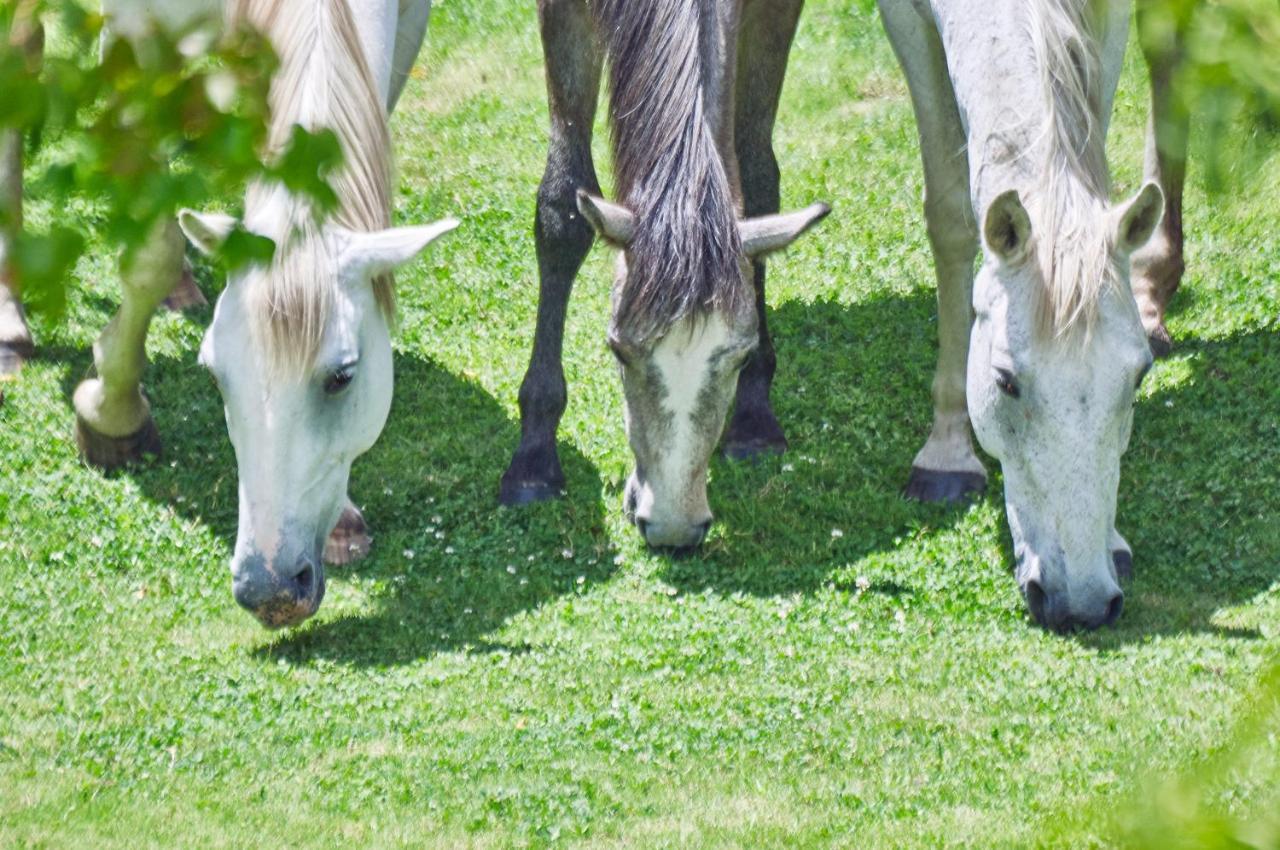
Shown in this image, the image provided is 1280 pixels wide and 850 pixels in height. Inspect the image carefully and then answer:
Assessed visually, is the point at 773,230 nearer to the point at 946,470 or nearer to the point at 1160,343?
the point at 946,470

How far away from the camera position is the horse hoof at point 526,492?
685 cm

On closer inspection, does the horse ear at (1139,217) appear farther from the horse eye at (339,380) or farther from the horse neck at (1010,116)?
the horse eye at (339,380)

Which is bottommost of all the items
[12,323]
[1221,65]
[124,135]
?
[12,323]

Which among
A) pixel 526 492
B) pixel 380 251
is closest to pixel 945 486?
pixel 526 492

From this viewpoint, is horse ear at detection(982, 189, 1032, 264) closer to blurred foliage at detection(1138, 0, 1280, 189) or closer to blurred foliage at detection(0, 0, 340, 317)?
blurred foliage at detection(1138, 0, 1280, 189)

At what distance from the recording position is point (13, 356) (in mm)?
7898

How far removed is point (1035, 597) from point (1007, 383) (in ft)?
2.37

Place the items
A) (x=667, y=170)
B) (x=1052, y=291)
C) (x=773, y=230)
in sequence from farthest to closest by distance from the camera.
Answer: (x=773, y=230) < (x=667, y=170) < (x=1052, y=291)

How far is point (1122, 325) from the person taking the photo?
5184 mm

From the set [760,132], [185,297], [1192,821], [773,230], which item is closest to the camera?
[1192,821]

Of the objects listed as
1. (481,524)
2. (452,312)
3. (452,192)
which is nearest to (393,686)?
(481,524)

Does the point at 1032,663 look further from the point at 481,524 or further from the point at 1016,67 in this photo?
the point at 481,524

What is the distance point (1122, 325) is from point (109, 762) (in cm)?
333

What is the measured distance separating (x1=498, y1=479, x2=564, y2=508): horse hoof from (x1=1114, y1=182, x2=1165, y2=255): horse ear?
2.64 metres
